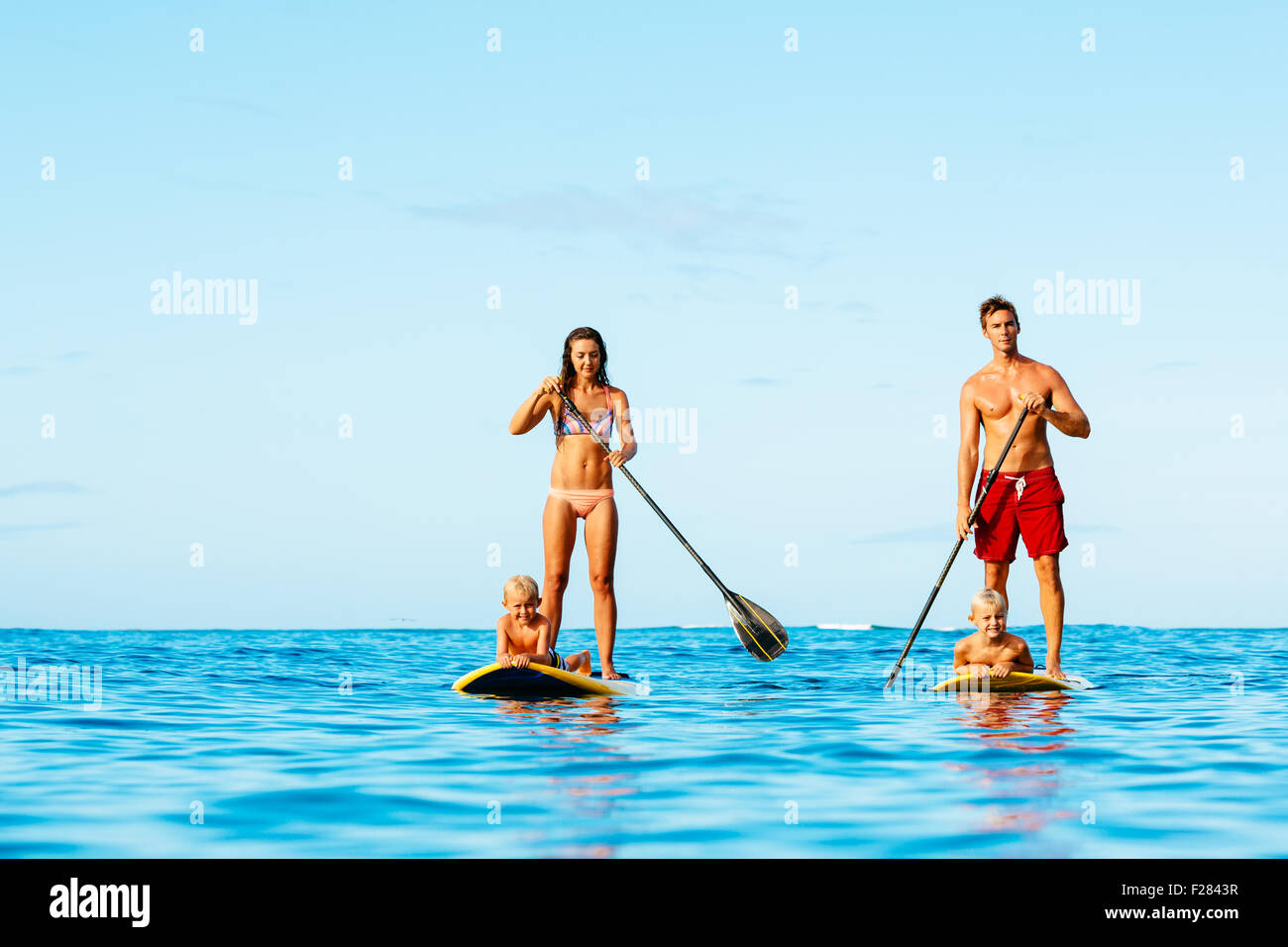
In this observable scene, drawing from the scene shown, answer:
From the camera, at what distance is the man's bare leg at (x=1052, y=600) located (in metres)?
10.6

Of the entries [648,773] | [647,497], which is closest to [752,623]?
[647,497]

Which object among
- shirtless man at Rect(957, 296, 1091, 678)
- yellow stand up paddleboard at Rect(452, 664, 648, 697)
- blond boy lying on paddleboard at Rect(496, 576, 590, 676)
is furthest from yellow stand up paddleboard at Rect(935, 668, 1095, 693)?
blond boy lying on paddleboard at Rect(496, 576, 590, 676)

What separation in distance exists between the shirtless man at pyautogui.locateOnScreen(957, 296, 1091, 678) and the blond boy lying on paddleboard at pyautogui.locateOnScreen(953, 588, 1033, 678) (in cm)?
62

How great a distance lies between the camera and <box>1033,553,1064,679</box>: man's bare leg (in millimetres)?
10641

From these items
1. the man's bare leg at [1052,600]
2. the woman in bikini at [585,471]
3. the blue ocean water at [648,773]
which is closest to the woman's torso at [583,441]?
the woman in bikini at [585,471]

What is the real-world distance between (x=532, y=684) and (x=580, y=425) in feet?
7.69

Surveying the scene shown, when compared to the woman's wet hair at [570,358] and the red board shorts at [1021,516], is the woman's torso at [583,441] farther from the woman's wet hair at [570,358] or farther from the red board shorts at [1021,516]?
the red board shorts at [1021,516]

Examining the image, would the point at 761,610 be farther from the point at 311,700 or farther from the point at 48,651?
the point at 48,651

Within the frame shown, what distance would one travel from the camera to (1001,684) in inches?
381

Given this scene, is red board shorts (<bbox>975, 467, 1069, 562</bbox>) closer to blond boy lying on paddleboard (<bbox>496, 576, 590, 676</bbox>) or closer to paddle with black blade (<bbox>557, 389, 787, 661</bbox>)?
paddle with black blade (<bbox>557, 389, 787, 661</bbox>)

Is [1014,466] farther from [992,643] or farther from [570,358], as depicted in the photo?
[570,358]

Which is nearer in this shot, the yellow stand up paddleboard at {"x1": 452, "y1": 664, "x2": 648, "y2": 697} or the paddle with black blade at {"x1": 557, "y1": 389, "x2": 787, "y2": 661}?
the yellow stand up paddleboard at {"x1": 452, "y1": 664, "x2": 648, "y2": 697}
